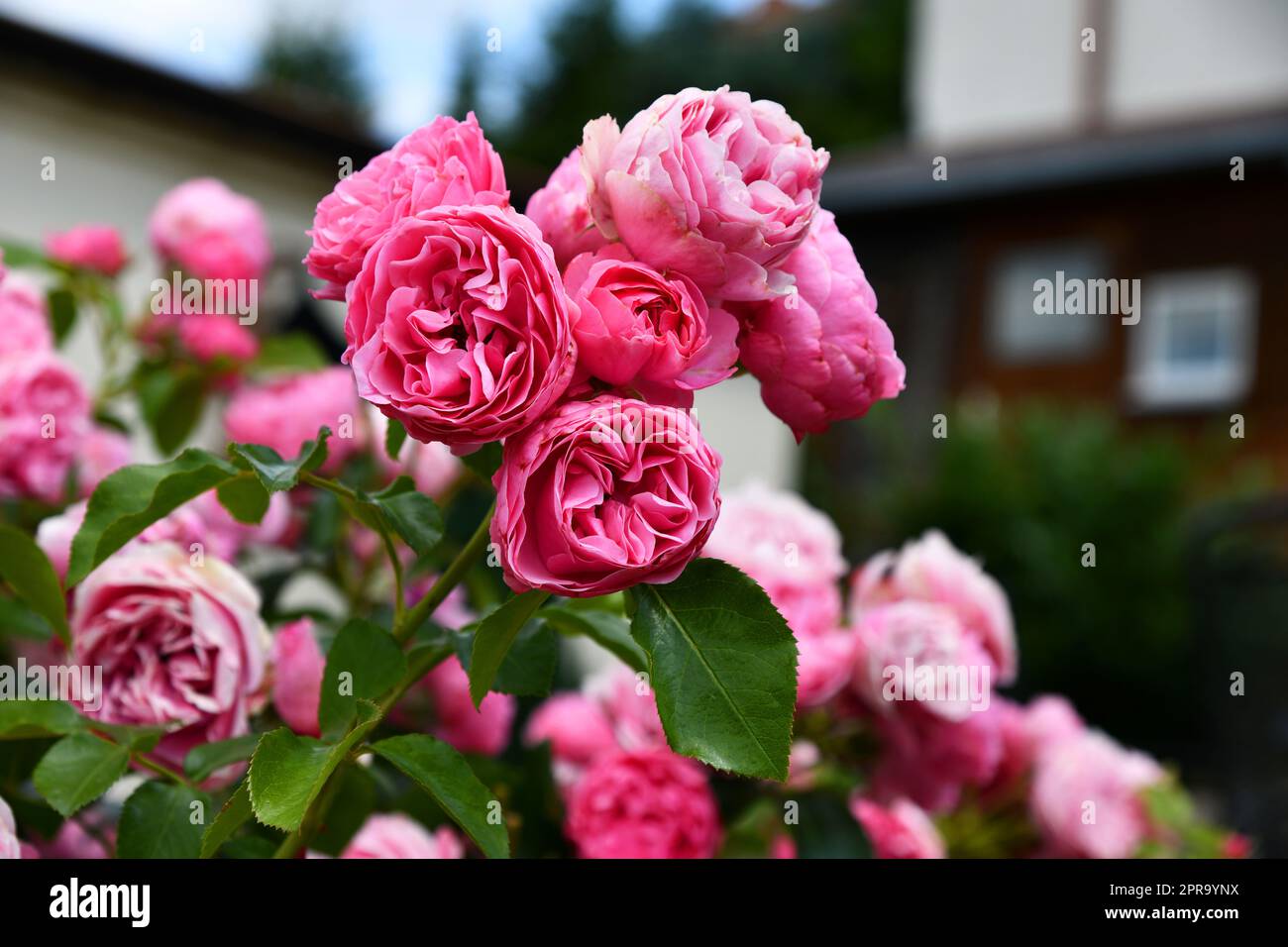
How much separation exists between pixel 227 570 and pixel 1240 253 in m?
10.8

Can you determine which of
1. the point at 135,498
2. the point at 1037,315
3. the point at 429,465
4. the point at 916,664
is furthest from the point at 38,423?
the point at 1037,315

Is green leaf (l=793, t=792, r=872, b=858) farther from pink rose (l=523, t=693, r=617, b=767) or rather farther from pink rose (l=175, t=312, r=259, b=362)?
pink rose (l=175, t=312, r=259, b=362)

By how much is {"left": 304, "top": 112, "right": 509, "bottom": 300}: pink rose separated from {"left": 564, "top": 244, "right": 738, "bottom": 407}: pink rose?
0.07 m

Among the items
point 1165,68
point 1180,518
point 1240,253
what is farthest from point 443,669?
point 1165,68

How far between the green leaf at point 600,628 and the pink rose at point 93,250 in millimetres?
1160

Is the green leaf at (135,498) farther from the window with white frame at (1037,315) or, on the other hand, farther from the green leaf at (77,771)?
the window with white frame at (1037,315)

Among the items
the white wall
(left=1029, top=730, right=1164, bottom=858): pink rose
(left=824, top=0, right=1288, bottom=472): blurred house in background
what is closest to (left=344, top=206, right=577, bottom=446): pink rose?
(left=1029, top=730, right=1164, bottom=858): pink rose

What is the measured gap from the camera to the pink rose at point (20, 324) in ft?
3.89

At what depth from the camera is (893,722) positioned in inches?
45.1

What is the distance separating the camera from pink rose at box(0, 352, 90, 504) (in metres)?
1.14

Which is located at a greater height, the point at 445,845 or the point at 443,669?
the point at 443,669

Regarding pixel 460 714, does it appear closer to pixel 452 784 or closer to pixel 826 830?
pixel 826 830

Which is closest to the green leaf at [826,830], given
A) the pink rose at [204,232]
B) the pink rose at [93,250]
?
the pink rose at [204,232]

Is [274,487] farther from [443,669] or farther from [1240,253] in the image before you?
[1240,253]
